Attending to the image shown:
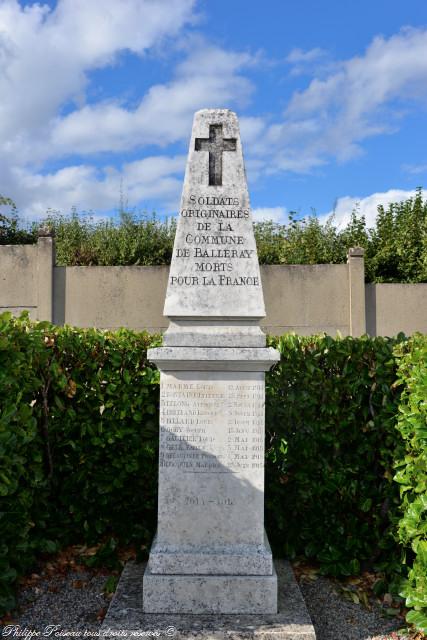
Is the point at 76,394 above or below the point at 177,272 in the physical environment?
below

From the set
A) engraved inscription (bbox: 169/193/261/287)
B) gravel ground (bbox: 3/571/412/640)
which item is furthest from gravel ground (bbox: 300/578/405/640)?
engraved inscription (bbox: 169/193/261/287)

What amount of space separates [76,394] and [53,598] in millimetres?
1512

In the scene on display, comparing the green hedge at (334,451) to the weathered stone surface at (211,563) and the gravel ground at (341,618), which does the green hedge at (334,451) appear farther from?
the weathered stone surface at (211,563)

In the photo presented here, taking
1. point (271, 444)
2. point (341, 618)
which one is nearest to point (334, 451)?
point (271, 444)

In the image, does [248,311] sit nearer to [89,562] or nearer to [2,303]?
[89,562]

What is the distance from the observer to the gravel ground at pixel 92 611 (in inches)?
139

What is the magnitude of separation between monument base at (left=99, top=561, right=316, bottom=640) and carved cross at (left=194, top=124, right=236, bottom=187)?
274 centimetres

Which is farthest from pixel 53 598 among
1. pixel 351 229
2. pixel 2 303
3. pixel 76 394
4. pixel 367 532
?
pixel 351 229

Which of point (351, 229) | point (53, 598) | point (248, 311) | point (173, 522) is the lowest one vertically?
point (53, 598)

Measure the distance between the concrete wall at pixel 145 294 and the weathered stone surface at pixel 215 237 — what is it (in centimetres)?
619

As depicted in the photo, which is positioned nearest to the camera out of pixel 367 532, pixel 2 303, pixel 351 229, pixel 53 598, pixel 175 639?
pixel 175 639

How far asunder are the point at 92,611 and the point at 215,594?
981mm

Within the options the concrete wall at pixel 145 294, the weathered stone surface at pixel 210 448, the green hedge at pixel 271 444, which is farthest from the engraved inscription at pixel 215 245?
the concrete wall at pixel 145 294

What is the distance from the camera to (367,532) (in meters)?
4.12
